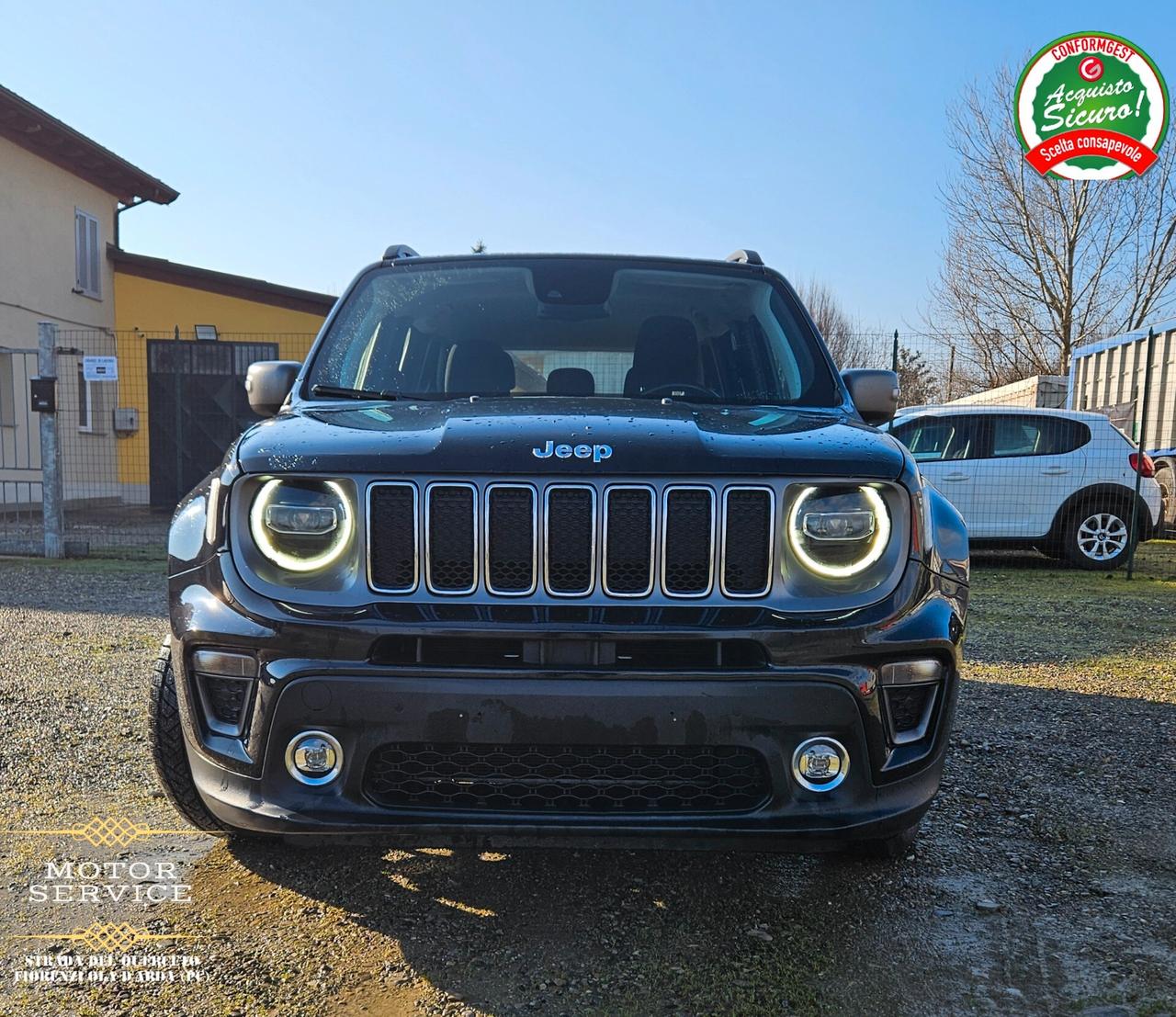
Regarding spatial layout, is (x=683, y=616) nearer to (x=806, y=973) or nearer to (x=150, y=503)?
(x=806, y=973)

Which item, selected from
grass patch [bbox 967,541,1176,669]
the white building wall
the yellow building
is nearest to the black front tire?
grass patch [bbox 967,541,1176,669]

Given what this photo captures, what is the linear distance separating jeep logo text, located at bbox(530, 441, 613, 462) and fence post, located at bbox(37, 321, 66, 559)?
331 inches

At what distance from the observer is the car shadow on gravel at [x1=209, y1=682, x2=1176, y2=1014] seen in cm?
204

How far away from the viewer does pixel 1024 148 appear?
1995cm

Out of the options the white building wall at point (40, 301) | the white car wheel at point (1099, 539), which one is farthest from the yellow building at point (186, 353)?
the white car wheel at point (1099, 539)

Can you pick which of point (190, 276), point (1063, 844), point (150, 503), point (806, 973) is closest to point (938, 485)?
point (1063, 844)

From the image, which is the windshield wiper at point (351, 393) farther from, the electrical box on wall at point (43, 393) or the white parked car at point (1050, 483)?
the white parked car at point (1050, 483)

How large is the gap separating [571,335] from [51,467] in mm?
7854

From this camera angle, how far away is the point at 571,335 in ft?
10.9

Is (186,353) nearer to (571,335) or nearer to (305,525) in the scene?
(571,335)

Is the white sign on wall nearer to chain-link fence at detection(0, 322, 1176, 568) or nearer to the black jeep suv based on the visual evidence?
chain-link fence at detection(0, 322, 1176, 568)

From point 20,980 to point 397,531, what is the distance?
1.29m

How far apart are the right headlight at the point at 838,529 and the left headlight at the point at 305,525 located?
3.28 feet

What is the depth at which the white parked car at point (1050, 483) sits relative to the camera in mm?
9188
